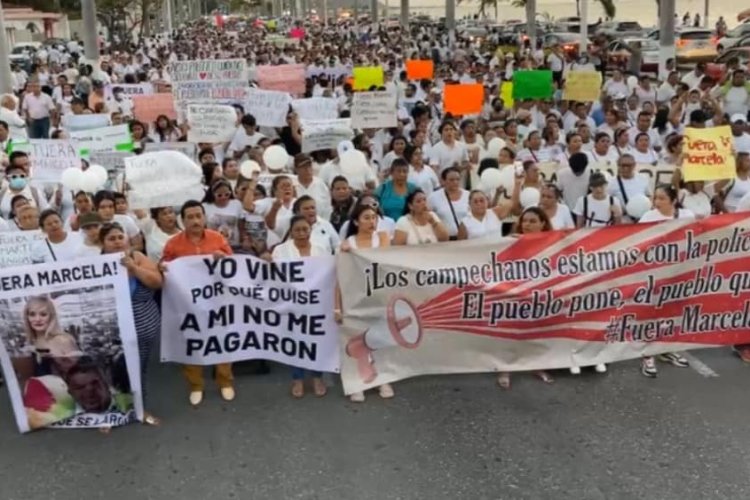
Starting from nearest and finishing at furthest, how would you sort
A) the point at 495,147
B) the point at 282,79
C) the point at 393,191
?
the point at 393,191 < the point at 495,147 < the point at 282,79

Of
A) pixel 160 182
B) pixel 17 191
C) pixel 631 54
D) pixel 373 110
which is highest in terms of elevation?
pixel 631 54

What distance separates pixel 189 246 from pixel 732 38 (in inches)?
1158

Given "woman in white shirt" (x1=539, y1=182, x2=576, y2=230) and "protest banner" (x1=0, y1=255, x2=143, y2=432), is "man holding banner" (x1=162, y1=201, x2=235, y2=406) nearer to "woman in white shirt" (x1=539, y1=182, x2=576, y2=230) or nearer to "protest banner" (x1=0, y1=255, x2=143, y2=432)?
"protest banner" (x1=0, y1=255, x2=143, y2=432)

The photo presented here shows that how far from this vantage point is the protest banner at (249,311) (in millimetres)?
6414

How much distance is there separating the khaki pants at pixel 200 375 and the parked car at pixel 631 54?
2255 centimetres

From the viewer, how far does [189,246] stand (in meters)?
6.51

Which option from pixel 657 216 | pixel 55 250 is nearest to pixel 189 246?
pixel 55 250

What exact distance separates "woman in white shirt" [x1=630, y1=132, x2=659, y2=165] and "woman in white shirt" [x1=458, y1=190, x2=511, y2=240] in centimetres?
323

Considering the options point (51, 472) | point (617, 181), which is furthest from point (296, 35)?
point (51, 472)

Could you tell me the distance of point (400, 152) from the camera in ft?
33.3

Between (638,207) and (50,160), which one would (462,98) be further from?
(50,160)

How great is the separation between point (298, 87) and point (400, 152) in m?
6.55

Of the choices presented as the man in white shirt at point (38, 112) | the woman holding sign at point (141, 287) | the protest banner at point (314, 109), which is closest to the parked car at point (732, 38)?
the protest banner at point (314, 109)

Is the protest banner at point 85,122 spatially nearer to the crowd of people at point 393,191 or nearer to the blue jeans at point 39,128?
the crowd of people at point 393,191
